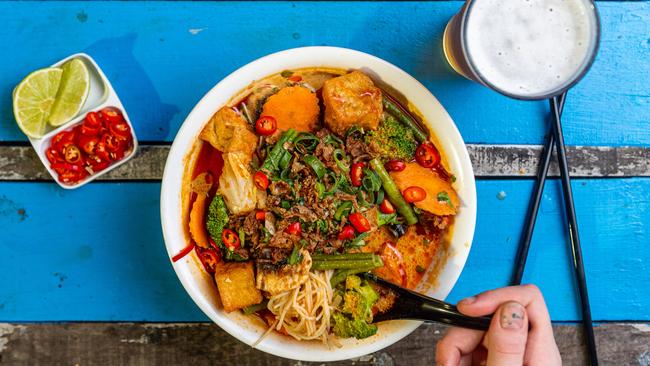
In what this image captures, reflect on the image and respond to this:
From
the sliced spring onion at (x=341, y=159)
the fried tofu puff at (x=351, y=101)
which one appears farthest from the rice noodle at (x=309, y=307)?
the fried tofu puff at (x=351, y=101)

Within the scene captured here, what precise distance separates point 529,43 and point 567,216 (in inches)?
46.6

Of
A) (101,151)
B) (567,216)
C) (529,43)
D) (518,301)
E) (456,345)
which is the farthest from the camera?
(567,216)

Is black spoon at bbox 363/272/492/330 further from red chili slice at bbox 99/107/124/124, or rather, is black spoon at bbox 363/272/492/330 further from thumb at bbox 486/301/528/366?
red chili slice at bbox 99/107/124/124

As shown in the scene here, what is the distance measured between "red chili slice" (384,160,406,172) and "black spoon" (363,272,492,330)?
1.82 feet

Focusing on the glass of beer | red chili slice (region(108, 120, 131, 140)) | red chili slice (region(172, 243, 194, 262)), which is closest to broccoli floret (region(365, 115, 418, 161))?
the glass of beer

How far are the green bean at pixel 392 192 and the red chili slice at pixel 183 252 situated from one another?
1.04 meters

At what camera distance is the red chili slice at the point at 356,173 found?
2.66 meters

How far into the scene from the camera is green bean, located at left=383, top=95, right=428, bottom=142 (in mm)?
2742

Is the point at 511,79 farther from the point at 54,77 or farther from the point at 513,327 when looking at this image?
the point at 54,77

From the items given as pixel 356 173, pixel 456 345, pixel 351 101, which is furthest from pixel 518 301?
pixel 351 101

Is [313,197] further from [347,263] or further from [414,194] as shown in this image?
[414,194]

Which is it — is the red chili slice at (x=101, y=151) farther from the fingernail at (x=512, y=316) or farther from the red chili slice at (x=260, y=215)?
the fingernail at (x=512, y=316)

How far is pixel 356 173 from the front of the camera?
2656 millimetres

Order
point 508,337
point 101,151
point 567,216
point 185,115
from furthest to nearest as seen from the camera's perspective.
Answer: point 567,216 < point 185,115 < point 101,151 < point 508,337
